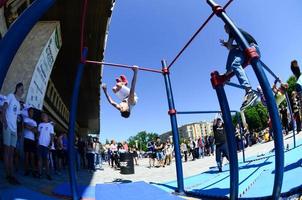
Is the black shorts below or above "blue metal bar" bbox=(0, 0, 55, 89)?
below

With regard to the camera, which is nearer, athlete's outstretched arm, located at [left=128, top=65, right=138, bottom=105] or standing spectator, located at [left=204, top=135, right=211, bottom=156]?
athlete's outstretched arm, located at [left=128, top=65, right=138, bottom=105]

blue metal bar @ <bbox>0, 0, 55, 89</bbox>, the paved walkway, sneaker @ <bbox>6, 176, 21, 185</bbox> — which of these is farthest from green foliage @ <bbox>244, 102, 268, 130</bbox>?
blue metal bar @ <bbox>0, 0, 55, 89</bbox>

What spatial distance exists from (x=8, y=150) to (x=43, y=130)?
1.95 metres

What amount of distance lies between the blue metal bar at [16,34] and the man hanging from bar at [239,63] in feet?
6.87

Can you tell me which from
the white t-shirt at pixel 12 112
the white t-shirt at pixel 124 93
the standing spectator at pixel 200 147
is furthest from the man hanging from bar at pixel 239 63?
the standing spectator at pixel 200 147

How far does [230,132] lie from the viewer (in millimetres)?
3650

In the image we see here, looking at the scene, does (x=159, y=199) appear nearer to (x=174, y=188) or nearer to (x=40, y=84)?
(x=174, y=188)

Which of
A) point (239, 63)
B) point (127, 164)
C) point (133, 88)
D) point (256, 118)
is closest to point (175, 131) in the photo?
point (133, 88)

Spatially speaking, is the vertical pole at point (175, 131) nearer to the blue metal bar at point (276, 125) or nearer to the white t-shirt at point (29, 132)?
the blue metal bar at point (276, 125)

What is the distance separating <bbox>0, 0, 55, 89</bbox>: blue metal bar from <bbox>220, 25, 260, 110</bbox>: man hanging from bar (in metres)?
2.09

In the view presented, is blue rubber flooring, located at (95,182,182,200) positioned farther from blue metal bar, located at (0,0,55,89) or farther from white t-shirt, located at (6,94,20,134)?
blue metal bar, located at (0,0,55,89)

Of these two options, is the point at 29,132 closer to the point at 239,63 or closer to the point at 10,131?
the point at 10,131

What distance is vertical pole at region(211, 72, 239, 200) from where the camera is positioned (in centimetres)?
352

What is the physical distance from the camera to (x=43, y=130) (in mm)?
7402
